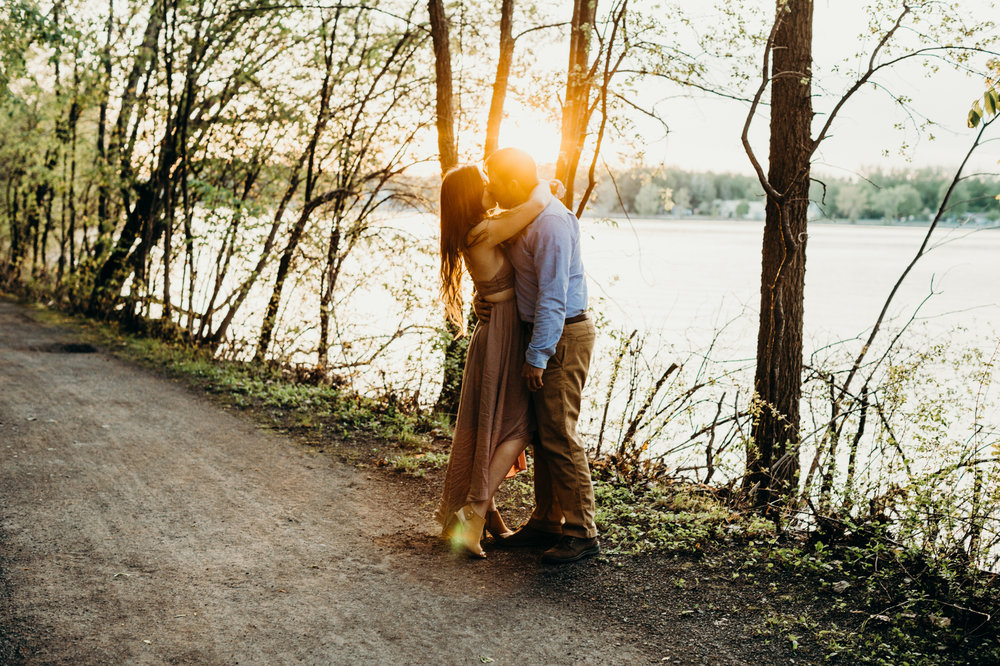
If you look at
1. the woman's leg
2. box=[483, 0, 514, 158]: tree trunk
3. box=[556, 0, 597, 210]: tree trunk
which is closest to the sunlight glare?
box=[483, 0, 514, 158]: tree trunk

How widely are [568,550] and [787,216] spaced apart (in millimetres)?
3326

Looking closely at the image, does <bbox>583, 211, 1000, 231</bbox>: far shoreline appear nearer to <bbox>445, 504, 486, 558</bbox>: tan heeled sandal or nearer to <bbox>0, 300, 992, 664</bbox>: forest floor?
<bbox>0, 300, 992, 664</bbox>: forest floor

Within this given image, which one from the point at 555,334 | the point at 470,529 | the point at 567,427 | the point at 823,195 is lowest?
the point at 470,529

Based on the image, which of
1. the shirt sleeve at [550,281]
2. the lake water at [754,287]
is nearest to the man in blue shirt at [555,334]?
the shirt sleeve at [550,281]

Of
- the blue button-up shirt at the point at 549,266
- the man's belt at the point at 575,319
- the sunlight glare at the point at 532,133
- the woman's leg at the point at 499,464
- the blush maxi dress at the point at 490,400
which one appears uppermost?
the sunlight glare at the point at 532,133

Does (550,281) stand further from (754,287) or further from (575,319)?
(754,287)

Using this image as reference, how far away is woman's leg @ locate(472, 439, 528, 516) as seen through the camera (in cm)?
442

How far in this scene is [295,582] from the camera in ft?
13.4

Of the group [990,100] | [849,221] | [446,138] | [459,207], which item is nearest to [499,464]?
[459,207]

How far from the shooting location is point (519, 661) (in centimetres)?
339

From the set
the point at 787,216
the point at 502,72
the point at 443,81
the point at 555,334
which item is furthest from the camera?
the point at 443,81

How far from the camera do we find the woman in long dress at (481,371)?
428cm

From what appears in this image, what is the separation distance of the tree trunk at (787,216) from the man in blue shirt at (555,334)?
2358mm

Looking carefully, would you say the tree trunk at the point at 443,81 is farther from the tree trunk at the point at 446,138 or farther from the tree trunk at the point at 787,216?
the tree trunk at the point at 787,216
